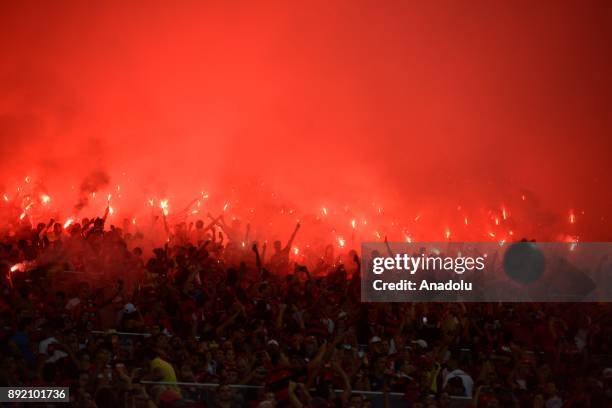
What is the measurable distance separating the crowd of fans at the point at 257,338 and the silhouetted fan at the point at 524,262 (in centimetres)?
98

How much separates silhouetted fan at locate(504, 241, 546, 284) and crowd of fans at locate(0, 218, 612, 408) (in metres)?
0.98

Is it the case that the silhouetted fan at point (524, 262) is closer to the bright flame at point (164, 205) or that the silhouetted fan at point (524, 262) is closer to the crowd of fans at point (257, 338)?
the crowd of fans at point (257, 338)

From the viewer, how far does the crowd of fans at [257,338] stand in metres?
7.84

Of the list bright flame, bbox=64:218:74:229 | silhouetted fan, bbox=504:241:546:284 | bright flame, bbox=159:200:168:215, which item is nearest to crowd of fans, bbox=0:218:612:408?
silhouetted fan, bbox=504:241:546:284

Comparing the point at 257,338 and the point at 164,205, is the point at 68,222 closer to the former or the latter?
the point at 164,205

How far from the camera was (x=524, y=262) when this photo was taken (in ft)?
40.6

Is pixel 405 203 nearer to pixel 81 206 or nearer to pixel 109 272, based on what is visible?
pixel 81 206

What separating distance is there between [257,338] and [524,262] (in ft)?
15.4

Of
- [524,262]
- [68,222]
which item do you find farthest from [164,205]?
[524,262]

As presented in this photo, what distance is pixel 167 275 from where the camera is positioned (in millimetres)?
10305

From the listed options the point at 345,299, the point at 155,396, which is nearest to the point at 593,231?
the point at 345,299

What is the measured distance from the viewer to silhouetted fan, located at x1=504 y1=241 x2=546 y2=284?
470 inches

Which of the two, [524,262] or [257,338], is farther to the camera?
[524,262]

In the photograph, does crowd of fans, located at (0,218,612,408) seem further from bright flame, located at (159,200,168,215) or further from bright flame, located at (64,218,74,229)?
bright flame, located at (159,200,168,215)
